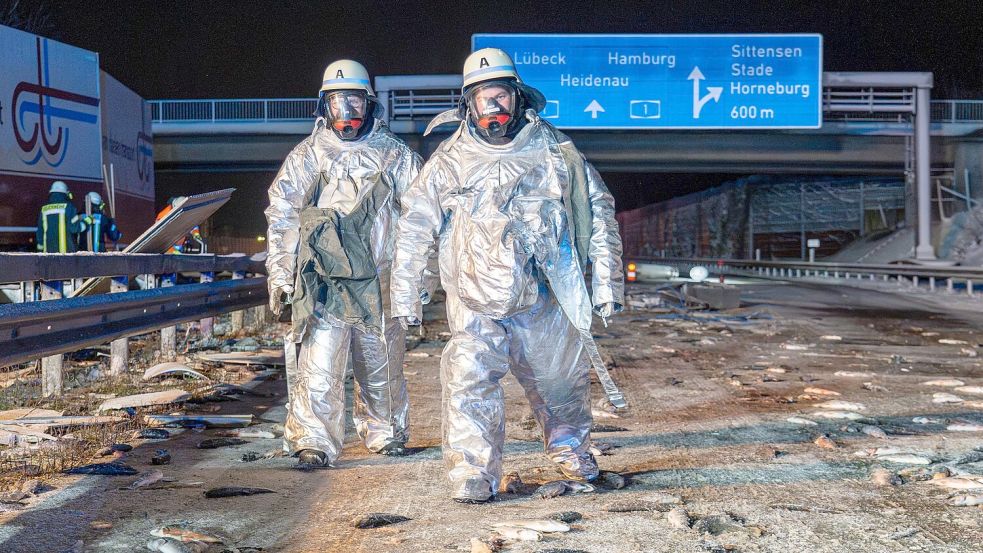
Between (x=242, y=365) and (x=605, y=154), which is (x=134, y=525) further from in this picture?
(x=605, y=154)

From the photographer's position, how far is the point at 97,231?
13336 mm

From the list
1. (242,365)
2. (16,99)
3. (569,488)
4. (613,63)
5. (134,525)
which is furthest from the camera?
(613,63)

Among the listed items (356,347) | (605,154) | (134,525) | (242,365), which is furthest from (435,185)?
(605,154)

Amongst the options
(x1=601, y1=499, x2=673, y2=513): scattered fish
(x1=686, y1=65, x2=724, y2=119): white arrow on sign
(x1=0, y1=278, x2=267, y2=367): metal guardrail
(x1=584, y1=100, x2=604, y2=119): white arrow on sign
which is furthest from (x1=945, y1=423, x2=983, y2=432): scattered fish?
(x1=584, y1=100, x2=604, y2=119): white arrow on sign

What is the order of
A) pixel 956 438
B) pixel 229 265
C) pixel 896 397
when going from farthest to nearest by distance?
1. pixel 229 265
2. pixel 896 397
3. pixel 956 438

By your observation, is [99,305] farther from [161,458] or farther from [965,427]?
[965,427]

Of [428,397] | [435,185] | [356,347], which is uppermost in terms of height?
[435,185]

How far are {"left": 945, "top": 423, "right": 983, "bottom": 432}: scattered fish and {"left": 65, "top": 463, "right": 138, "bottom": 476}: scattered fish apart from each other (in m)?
4.50

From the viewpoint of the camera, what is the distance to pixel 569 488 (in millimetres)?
4422

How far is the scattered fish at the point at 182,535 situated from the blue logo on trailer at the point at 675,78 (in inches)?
909

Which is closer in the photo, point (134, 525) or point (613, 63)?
point (134, 525)

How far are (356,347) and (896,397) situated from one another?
13.2 ft

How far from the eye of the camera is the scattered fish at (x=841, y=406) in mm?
6687

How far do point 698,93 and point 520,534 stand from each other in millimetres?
23792
